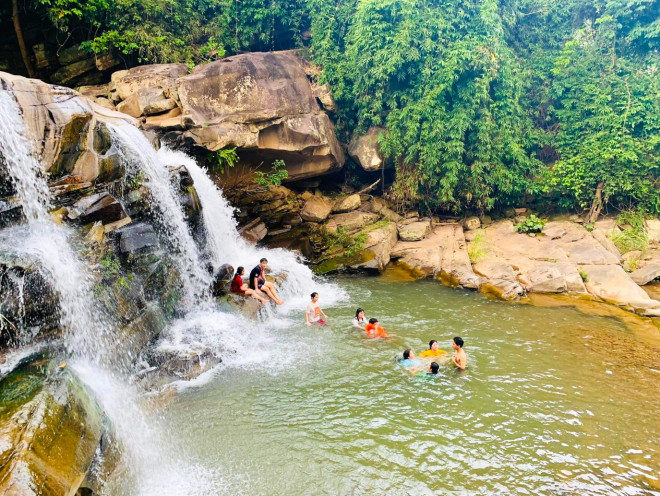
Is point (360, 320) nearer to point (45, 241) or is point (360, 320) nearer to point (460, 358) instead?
point (460, 358)

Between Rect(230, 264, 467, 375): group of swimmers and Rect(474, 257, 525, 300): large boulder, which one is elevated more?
Rect(230, 264, 467, 375): group of swimmers

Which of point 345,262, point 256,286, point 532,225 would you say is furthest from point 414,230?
point 256,286

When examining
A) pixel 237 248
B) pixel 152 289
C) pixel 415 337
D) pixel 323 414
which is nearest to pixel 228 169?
pixel 237 248

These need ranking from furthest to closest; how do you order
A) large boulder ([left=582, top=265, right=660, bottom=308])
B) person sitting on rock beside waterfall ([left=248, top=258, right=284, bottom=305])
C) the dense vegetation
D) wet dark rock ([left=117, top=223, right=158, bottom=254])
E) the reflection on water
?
1. the dense vegetation
2. large boulder ([left=582, top=265, right=660, bottom=308])
3. person sitting on rock beside waterfall ([left=248, top=258, right=284, bottom=305])
4. wet dark rock ([left=117, top=223, right=158, bottom=254])
5. the reflection on water

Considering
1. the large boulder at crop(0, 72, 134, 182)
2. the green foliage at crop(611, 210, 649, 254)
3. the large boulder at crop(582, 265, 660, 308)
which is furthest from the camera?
the green foliage at crop(611, 210, 649, 254)

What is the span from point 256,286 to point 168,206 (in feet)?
10.1

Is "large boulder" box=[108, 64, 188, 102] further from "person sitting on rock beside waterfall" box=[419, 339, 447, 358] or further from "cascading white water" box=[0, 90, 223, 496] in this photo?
"person sitting on rock beside waterfall" box=[419, 339, 447, 358]

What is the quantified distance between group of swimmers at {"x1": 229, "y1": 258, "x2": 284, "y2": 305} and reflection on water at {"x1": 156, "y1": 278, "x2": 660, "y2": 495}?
1.22m

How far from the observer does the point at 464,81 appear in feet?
50.5

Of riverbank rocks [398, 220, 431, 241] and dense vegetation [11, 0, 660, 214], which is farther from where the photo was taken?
riverbank rocks [398, 220, 431, 241]

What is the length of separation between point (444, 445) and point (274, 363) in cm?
377

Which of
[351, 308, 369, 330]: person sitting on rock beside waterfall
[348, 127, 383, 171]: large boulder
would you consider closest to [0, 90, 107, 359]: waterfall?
[351, 308, 369, 330]: person sitting on rock beside waterfall

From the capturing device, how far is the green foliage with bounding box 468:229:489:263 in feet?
47.2

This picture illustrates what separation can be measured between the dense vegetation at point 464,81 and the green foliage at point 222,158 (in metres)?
4.79
